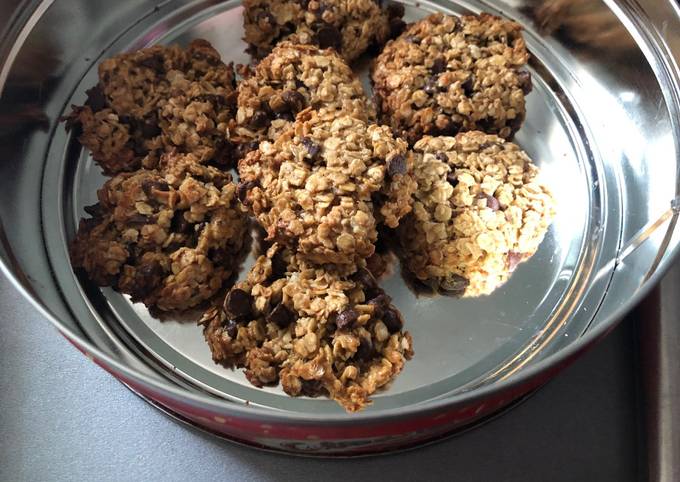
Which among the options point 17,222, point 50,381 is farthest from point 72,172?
point 50,381

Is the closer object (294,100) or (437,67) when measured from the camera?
(294,100)

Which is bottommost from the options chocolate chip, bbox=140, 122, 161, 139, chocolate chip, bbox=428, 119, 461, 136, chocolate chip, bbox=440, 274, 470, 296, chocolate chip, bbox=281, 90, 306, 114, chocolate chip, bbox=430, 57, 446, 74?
chocolate chip, bbox=440, 274, 470, 296

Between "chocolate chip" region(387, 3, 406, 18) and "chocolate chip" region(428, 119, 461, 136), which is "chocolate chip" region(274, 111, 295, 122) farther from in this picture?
"chocolate chip" region(387, 3, 406, 18)

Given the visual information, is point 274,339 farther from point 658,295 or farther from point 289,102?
point 658,295

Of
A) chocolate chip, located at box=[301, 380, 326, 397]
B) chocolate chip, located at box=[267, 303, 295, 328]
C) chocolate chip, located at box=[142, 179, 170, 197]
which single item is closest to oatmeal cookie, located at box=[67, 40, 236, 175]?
chocolate chip, located at box=[142, 179, 170, 197]

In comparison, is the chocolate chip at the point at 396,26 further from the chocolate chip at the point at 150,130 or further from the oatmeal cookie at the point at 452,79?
the chocolate chip at the point at 150,130

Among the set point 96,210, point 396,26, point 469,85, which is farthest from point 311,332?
point 396,26

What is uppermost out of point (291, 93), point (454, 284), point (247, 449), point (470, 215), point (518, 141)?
point (518, 141)

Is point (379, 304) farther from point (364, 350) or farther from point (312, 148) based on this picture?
point (312, 148)
